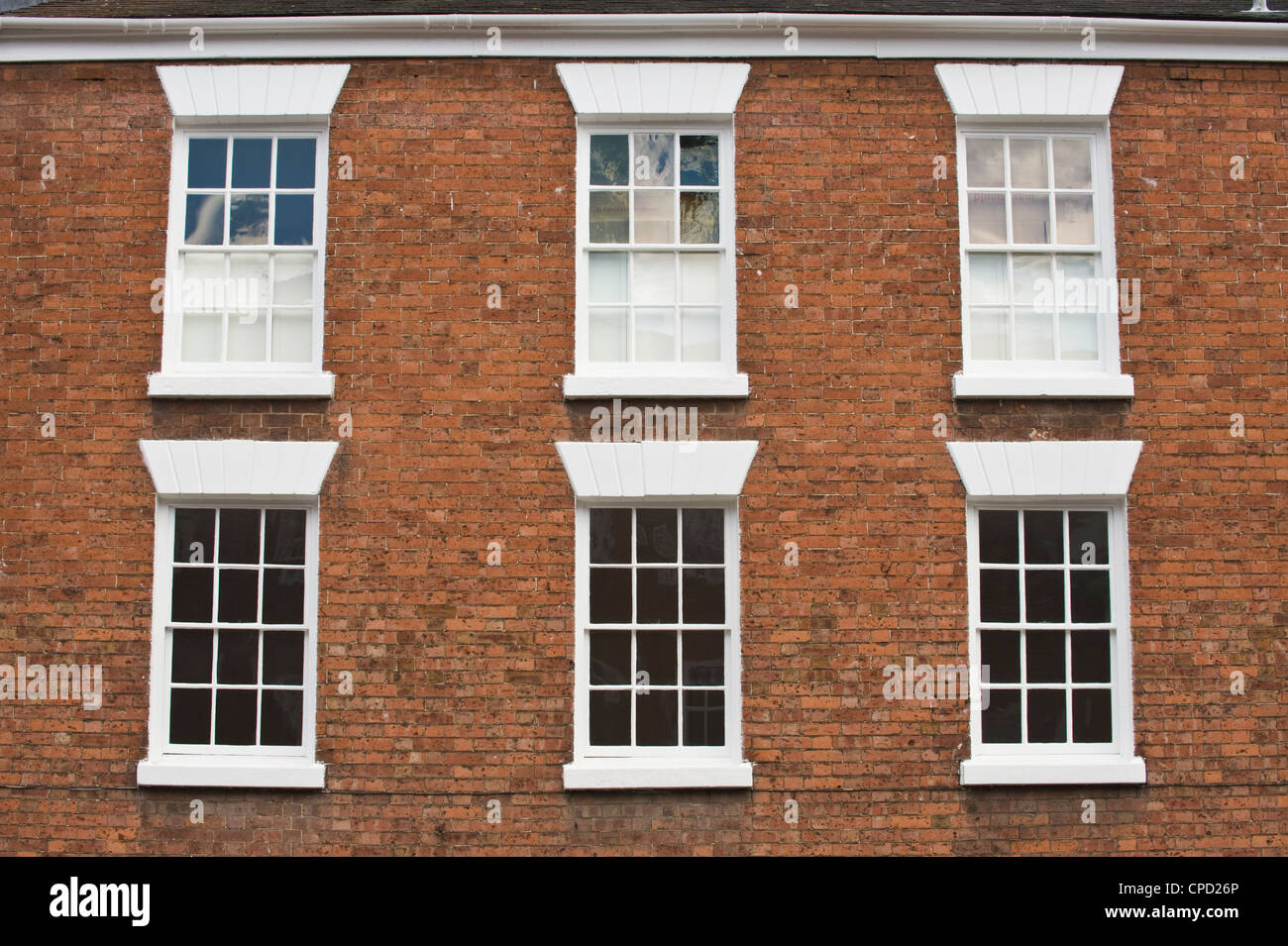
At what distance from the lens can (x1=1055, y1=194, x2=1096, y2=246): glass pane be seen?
25.8 feet

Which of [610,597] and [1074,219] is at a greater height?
[1074,219]

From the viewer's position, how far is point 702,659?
750cm

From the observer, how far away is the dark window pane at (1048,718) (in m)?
7.50

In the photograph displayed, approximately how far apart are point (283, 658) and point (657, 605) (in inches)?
105

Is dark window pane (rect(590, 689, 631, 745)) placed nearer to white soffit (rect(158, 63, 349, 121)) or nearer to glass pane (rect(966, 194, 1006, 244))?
glass pane (rect(966, 194, 1006, 244))

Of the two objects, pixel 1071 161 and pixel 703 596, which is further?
pixel 1071 161

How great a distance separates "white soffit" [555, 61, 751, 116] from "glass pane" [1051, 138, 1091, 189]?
8.03 feet

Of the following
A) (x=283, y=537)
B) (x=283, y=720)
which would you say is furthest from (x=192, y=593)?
(x=283, y=720)

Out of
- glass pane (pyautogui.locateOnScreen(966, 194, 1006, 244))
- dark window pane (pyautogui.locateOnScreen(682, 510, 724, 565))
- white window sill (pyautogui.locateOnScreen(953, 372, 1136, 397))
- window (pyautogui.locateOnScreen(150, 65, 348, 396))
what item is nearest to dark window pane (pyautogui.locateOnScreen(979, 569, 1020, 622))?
white window sill (pyautogui.locateOnScreen(953, 372, 1136, 397))

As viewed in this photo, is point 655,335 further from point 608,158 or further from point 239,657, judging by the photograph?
point 239,657

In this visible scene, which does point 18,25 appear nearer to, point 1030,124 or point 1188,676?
point 1030,124

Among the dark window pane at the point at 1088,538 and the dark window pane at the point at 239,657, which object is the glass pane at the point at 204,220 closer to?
the dark window pane at the point at 239,657

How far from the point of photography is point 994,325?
782 centimetres

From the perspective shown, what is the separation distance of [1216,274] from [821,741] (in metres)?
4.44
